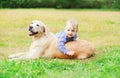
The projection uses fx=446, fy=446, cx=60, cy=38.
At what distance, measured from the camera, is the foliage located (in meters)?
23.9

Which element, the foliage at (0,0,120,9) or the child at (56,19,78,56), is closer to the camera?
the child at (56,19,78,56)

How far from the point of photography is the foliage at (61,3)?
23.9 meters

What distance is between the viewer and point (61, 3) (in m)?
24.4

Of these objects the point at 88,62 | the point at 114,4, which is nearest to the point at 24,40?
the point at 88,62

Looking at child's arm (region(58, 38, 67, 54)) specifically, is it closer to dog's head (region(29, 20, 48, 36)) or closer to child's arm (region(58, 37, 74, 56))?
child's arm (region(58, 37, 74, 56))

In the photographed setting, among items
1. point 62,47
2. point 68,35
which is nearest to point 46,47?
point 62,47

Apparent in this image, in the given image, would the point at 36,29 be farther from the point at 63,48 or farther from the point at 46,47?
the point at 63,48

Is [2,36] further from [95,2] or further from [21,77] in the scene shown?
[95,2]

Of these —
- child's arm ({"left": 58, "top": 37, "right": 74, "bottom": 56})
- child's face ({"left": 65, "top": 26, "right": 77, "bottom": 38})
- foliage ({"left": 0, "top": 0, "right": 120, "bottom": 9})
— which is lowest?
foliage ({"left": 0, "top": 0, "right": 120, "bottom": 9})

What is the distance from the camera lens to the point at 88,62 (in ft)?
24.3

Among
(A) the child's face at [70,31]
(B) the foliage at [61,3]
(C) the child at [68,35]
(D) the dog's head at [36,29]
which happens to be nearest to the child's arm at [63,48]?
(C) the child at [68,35]

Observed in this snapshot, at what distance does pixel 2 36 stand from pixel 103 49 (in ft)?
10.5

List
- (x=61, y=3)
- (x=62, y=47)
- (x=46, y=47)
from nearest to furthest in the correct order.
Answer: (x=62, y=47) → (x=46, y=47) → (x=61, y=3)

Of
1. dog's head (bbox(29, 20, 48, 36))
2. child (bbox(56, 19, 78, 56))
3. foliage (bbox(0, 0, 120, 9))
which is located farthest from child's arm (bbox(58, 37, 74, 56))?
foliage (bbox(0, 0, 120, 9))
